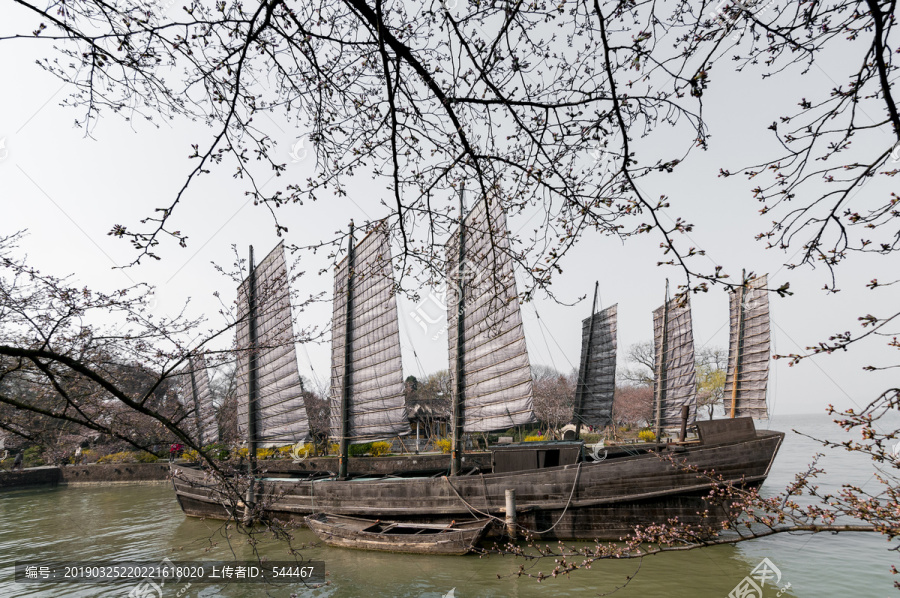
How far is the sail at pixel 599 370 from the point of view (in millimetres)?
19781

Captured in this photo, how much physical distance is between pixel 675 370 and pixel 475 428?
1385 cm

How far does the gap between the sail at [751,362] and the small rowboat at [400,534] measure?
553 inches

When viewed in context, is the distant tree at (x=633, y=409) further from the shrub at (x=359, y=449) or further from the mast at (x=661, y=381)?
the shrub at (x=359, y=449)

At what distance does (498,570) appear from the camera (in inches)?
322

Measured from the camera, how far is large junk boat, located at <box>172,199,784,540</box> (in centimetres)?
882

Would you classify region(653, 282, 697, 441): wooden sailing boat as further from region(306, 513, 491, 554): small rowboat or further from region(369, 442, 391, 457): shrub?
region(306, 513, 491, 554): small rowboat

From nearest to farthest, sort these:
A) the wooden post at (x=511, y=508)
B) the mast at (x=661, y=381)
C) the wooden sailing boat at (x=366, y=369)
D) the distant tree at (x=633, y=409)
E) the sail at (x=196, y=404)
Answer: the sail at (x=196, y=404)
the wooden post at (x=511, y=508)
the wooden sailing boat at (x=366, y=369)
the mast at (x=661, y=381)
the distant tree at (x=633, y=409)

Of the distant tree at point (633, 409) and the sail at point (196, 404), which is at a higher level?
the sail at point (196, 404)

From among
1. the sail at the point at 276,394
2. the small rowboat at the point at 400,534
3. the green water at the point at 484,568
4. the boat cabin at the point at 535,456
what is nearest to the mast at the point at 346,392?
the sail at the point at 276,394

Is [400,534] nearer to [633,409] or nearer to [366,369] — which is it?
[366,369]

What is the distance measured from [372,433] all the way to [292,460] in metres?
4.87

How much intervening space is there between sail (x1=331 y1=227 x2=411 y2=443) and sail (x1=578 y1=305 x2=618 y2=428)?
10.2 meters

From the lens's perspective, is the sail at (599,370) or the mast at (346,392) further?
the sail at (599,370)

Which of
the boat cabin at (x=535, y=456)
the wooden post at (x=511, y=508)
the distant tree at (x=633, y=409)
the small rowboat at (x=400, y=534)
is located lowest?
the distant tree at (x=633, y=409)
